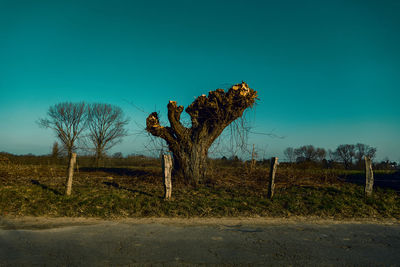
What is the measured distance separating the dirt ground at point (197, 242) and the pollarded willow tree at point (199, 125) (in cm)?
428

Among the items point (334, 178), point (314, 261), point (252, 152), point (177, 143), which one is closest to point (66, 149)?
point (177, 143)

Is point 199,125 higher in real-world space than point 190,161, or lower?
higher

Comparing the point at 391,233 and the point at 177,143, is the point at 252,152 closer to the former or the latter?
the point at 177,143

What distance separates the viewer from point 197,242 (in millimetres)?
4203

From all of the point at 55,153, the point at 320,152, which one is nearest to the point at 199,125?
the point at 55,153

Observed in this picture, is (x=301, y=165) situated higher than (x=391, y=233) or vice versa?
(x=301, y=165)

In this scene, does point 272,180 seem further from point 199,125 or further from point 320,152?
point 320,152

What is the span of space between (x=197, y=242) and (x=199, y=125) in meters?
6.37

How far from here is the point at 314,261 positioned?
11.4 feet

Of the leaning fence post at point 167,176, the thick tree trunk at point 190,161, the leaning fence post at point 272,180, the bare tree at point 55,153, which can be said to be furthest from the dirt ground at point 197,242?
the bare tree at point 55,153

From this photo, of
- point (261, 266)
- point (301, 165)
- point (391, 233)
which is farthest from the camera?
point (301, 165)

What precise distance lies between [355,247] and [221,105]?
673 centimetres

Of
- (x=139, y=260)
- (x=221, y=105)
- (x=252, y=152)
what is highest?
(x=221, y=105)

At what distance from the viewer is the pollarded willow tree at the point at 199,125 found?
9557 millimetres
